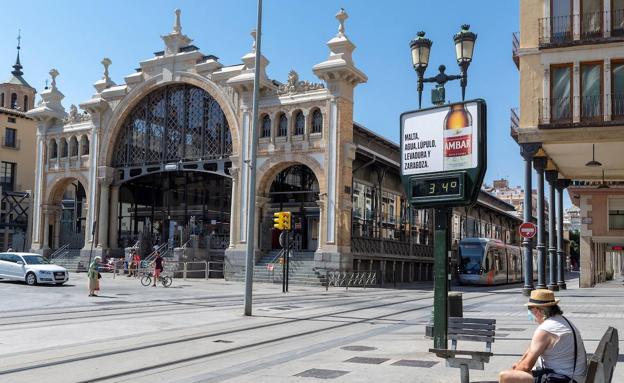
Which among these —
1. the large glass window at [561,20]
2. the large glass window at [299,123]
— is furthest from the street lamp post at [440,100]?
the large glass window at [299,123]

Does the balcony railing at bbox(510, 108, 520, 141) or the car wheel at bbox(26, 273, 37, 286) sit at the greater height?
the balcony railing at bbox(510, 108, 520, 141)

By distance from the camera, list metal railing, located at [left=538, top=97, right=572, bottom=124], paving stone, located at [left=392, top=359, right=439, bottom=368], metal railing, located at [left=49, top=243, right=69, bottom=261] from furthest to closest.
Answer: metal railing, located at [left=49, top=243, right=69, bottom=261] → metal railing, located at [left=538, top=97, right=572, bottom=124] → paving stone, located at [left=392, top=359, right=439, bottom=368]

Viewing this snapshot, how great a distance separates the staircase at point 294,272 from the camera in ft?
119

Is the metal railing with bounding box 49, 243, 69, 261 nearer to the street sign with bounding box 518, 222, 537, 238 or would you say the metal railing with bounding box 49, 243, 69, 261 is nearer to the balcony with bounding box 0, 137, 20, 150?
the balcony with bounding box 0, 137, 20, 150

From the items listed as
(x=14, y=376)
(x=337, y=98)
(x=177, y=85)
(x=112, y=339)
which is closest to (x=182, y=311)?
(x=112, y=339)

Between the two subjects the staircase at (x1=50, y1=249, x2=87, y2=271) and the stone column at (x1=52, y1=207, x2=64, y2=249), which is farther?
the stone column at (x1=52, y1=207, x2=64, y2=249)

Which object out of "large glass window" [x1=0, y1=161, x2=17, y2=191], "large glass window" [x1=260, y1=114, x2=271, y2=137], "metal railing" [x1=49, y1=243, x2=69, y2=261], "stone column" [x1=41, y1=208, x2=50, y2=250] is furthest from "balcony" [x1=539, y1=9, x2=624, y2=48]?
"large glass window" [x1=0, y1=161, x2=17, y2=191]

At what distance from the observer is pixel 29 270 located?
1167 inches

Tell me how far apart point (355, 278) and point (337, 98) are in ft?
33.8

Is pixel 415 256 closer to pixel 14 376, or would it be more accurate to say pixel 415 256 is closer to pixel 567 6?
pixel 567 6

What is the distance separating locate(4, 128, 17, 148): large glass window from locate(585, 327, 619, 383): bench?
6616 cm

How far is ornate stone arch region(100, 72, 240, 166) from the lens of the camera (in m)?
41.4

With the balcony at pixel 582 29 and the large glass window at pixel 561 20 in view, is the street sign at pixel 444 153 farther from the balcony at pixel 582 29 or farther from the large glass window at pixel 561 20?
the large glass window at pixel 561 20

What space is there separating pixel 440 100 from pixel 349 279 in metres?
25.0
